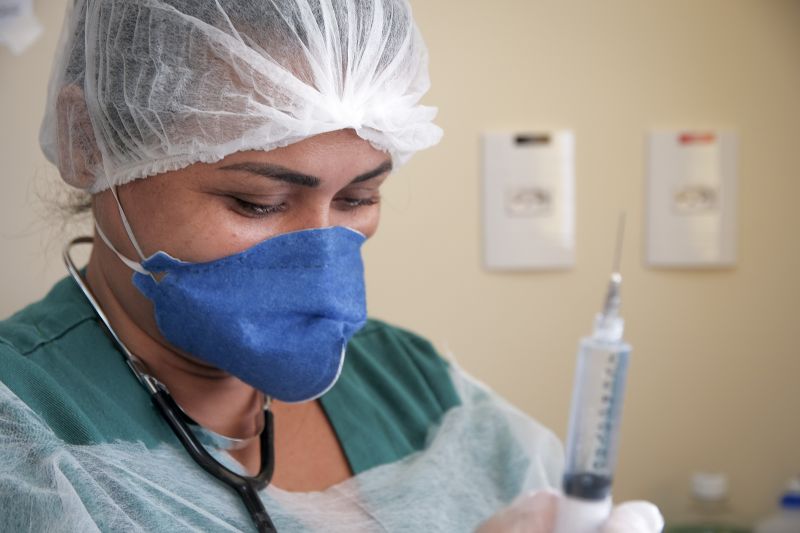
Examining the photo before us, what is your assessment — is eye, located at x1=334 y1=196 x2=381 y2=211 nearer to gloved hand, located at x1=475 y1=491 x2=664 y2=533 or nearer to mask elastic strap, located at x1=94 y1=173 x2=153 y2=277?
mask elastic strap, located at x1=94 y1=173 x2=153 y2=277

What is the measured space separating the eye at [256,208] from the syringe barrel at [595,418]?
36 centimetres

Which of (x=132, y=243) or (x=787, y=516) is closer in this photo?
(x=132, y=243)

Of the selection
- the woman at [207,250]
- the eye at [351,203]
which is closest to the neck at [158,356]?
the woman at [207,250]

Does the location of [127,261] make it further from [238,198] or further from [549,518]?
[549,518]

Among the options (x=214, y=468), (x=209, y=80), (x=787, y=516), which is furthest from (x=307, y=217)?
(x=787, y=516)

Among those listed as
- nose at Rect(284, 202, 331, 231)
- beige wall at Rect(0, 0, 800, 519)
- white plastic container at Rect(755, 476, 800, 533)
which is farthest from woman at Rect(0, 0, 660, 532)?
white plastic container at Rect(755, 476, 800, 533)

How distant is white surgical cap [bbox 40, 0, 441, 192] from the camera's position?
893mm

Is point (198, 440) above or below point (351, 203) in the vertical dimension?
below

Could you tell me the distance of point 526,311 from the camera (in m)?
1.74

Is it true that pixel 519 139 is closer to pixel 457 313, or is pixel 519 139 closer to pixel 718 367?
pixel 457 313

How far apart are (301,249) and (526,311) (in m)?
0.89

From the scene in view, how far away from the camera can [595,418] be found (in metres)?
0.73

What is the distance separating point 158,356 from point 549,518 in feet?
1.58

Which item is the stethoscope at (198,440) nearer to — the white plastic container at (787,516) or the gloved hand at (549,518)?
the gloved hand at (549,518)
